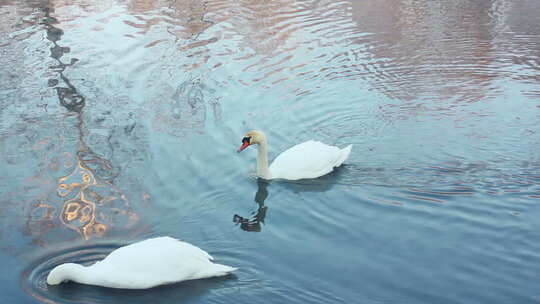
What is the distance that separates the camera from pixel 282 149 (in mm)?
8984

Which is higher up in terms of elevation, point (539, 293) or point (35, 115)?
point (539, 293)

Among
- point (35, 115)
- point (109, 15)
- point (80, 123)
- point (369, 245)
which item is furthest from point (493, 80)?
point (109, 15)

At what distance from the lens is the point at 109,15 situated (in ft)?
53.4

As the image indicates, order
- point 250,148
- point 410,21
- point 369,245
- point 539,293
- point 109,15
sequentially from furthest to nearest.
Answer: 1. point 109,15
2. point 410,21
3. point 250,148
4. point 369,245
5. point 539,293

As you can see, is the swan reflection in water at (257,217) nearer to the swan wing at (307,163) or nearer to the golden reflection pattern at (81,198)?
the swan wing at (307,163)

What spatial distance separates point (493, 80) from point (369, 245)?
529 cm

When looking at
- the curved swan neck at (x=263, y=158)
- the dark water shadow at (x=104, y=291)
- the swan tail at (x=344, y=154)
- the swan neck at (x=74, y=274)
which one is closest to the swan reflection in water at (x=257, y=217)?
the curved swan neck at (x=263, y=158)

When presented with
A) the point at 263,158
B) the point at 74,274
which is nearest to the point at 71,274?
the point at 74,274

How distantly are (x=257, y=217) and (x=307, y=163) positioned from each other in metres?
1.08

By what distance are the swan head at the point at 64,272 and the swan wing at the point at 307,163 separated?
2914 millimetres

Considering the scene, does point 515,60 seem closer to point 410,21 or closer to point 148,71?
point 410,21

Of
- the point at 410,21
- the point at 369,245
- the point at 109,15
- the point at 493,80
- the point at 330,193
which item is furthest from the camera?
the point at 109,15

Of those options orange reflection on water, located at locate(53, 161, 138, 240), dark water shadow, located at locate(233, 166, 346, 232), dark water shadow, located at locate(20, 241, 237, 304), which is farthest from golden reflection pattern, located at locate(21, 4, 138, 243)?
dark water shadow, located at locate(233, 166, 346, 232)

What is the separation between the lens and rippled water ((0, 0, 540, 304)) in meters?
6.21
